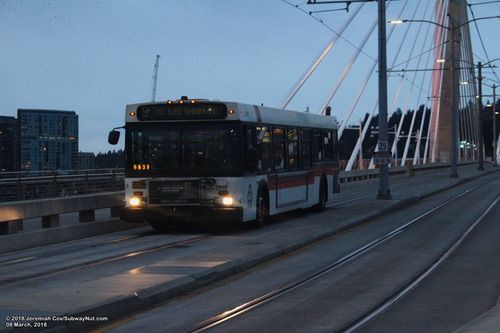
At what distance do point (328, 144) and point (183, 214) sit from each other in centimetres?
867

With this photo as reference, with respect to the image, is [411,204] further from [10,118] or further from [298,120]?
[10,118]

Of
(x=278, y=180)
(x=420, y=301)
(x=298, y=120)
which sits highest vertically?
(x=298, y=120)

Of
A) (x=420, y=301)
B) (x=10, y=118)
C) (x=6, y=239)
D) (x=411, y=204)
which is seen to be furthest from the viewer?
(x=411, y=204)

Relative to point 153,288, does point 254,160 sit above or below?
above

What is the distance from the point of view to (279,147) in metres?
19.0

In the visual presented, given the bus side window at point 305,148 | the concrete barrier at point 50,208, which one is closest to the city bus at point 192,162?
the concrete barrier at point 50,208

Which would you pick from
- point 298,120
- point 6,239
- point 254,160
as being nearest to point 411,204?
point 298,120

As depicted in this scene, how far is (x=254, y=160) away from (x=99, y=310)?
9.08 meters

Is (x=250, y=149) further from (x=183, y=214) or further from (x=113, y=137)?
(x=113, y=137)

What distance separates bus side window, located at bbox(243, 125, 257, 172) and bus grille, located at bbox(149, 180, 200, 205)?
4.13 feet

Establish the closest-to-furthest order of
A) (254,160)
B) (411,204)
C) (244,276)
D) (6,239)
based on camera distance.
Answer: (244,276) → (6,239) → (254,160) → (411,204)

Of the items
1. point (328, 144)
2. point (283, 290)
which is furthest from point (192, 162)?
point (328, 144)

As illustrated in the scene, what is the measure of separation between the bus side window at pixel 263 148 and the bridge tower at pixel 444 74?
43.0 m

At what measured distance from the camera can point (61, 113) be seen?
69.6ft
